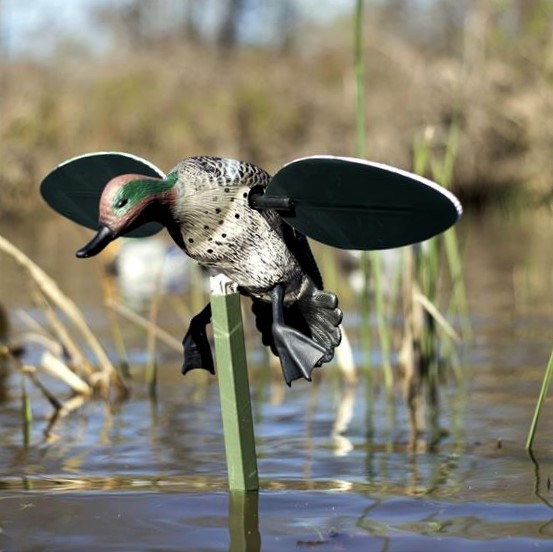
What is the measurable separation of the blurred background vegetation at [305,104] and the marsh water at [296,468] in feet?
18.6

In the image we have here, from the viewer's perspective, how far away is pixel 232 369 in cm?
189

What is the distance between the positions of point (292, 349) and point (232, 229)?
0.66ft

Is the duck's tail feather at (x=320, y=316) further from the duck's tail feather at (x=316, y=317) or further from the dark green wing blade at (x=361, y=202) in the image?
the dark green wing blade at (x=361, y=202)

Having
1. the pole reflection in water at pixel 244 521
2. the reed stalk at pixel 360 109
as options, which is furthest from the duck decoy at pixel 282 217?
the reed stalk at pixel 360 109

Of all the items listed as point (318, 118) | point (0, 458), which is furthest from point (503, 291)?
point (318, 118)

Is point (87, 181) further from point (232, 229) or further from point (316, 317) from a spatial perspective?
point (316, 317)

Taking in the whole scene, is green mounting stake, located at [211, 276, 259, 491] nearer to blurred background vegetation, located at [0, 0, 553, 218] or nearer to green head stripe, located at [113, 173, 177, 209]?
green head stripe, located at [113, 173, 177, 209]

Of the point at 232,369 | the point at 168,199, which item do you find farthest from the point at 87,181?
the point at 232,369

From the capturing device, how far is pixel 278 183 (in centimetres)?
177

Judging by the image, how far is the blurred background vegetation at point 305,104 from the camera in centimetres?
1388

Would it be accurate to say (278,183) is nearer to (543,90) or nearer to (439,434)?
(439,434)

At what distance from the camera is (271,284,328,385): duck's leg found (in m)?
1.81

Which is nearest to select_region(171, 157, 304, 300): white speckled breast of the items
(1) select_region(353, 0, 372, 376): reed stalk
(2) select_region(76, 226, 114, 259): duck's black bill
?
(2) select_region(76, 226, 114, 259): duck's black bill

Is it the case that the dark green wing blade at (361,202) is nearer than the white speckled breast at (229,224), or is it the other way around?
the dark green wing blade at (361,202)
